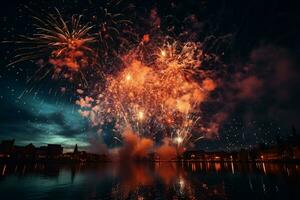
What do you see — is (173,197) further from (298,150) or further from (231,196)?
(298,150)

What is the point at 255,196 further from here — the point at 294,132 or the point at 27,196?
the point at 294,132

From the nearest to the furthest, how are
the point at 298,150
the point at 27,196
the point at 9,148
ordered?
the point at 27,196 < the point at 298,150 < the point at 9,148

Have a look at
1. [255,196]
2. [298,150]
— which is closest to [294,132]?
[298,150]

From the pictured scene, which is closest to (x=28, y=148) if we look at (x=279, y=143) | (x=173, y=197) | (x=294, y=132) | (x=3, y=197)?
(x=3, y=197)

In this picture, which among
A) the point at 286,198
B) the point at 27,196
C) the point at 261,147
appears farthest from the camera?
the point at 261,147

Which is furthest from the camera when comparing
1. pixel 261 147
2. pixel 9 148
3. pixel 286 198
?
pixel 261 147

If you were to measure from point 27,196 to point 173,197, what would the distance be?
19403 mm

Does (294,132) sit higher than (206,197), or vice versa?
(294,132)

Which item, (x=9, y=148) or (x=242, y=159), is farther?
(x=242, y=159)

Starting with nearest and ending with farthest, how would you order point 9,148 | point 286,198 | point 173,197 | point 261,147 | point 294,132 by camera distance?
1. point 286,198
2. point 173,197
3. point 9,148
4. point 294,132
5. point 261,147

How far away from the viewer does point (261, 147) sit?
195m

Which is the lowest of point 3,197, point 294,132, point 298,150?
point 3,197

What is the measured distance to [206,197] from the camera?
2584 cm

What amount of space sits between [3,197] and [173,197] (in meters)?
21.9
